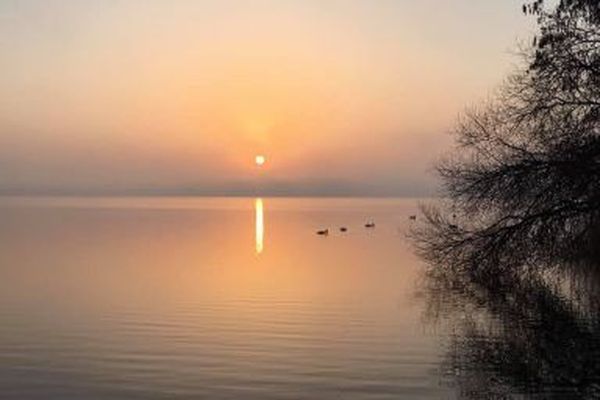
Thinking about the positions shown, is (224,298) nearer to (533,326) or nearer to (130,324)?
(130,324)

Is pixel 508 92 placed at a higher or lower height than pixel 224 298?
higher

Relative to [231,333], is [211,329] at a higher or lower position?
higher

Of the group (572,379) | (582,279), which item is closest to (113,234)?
(582,279)

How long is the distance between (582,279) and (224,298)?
58.4 ft

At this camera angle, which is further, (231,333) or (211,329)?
(211,329)

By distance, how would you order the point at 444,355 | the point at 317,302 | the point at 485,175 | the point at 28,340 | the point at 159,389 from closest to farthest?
the point at 159,389 < the point at 444,355 < the point at 28,340 < the point at 485,175 < the point at 317,302

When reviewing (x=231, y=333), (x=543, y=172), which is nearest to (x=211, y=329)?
(x=231, y=333)

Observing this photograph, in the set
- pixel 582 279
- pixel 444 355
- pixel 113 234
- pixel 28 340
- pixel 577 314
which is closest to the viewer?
pixel 444 355

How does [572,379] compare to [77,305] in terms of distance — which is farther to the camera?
[77,305]

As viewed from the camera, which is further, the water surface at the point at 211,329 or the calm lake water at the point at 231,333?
the water surface at the point at 211,329

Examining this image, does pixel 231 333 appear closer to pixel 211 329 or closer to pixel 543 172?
pixel 211 329

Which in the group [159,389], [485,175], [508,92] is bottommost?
[159,389]

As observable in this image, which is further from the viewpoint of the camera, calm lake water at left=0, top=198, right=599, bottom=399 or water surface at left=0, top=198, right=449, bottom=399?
water surface at left=0, top=198, right=449, bottom=399

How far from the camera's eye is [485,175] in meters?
29.4
